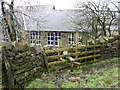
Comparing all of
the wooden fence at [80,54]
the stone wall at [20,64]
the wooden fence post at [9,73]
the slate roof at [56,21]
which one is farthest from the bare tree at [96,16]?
the wooden fence post at [9,73]

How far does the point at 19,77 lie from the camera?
4.32 metres

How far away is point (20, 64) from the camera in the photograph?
14.6ft

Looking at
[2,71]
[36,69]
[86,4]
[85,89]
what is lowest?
[85,89]

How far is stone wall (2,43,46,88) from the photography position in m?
3.76

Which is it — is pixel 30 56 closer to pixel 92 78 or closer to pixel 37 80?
pixel 37 80

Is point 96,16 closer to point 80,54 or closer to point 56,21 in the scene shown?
point 80,54

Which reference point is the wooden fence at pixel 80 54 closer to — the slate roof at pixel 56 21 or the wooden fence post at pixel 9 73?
the wooden fence post at pixel 9 73

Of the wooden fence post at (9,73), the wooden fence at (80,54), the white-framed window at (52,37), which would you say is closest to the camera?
the wooden fence post at (9,73)

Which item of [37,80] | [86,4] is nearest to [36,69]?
[37,80]

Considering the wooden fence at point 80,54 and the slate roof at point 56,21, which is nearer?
the wooden fence at point 80,54

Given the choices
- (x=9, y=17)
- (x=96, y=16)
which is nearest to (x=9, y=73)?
(x=9, y=17)

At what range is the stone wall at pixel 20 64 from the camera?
376cm

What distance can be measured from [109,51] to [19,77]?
6605 millimetres

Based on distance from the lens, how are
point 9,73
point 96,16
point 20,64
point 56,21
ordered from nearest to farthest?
point 9,73 → point 20,64 → point 96,16 → point 56,21
